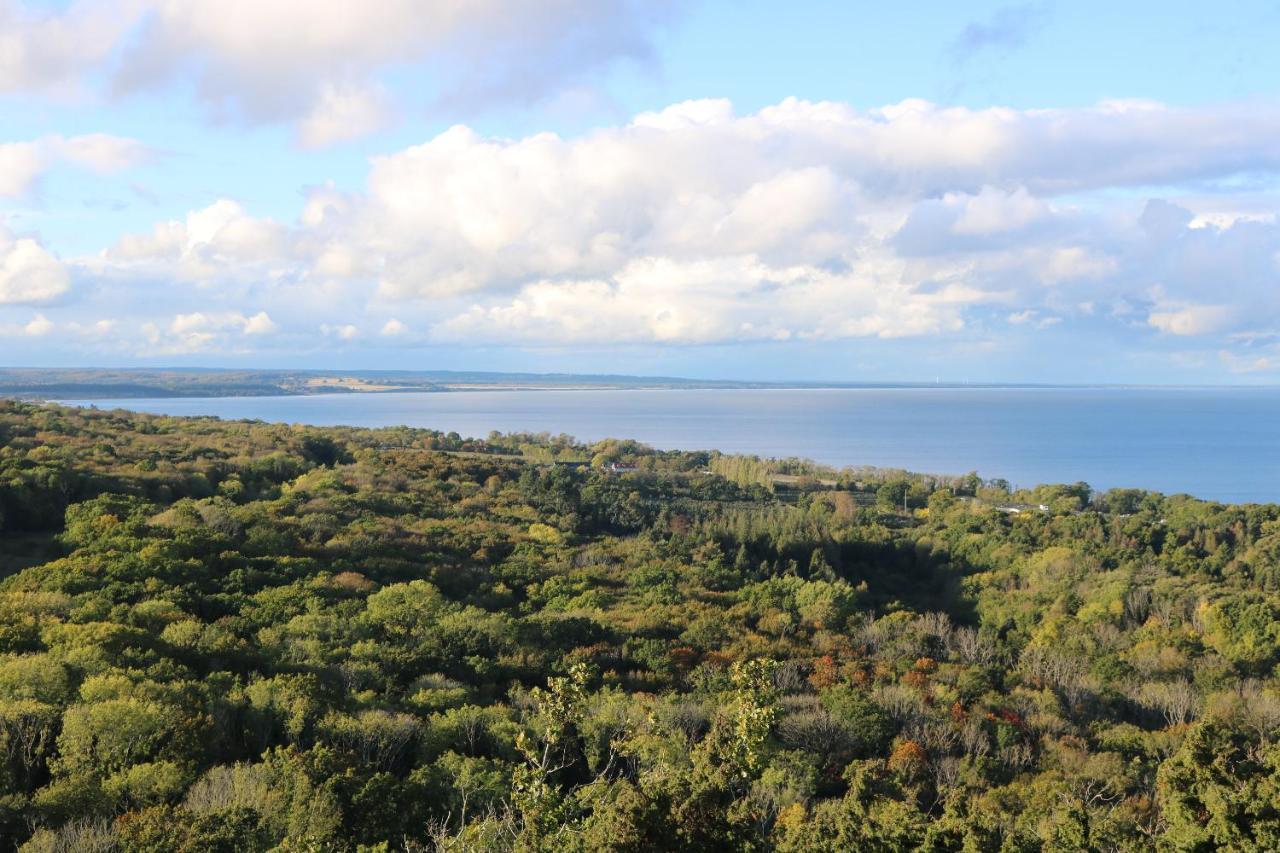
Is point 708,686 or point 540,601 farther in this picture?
point 540,601

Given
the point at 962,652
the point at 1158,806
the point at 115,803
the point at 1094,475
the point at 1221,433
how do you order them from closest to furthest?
the point at 115,803 < the point at 1158,806 < the point at 962,652 < the point at 1094,475 < the point at 1221,433

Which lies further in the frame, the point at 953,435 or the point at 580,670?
the point at 953,435

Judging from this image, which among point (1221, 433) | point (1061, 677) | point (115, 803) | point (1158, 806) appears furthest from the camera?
point (1221, 433)

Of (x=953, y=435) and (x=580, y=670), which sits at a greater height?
(x=580, y=670)

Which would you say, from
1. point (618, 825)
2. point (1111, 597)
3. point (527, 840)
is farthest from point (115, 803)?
point (1111, 597)

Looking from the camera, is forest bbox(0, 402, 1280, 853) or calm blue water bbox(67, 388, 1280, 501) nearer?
forest bbox(0, 402, 1280, 853)

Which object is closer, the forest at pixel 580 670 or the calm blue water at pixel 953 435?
the forest at pixel 580 670

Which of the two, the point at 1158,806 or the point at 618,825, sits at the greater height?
the point at 618,825

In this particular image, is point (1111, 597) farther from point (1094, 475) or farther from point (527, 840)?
point (1094, 475)
